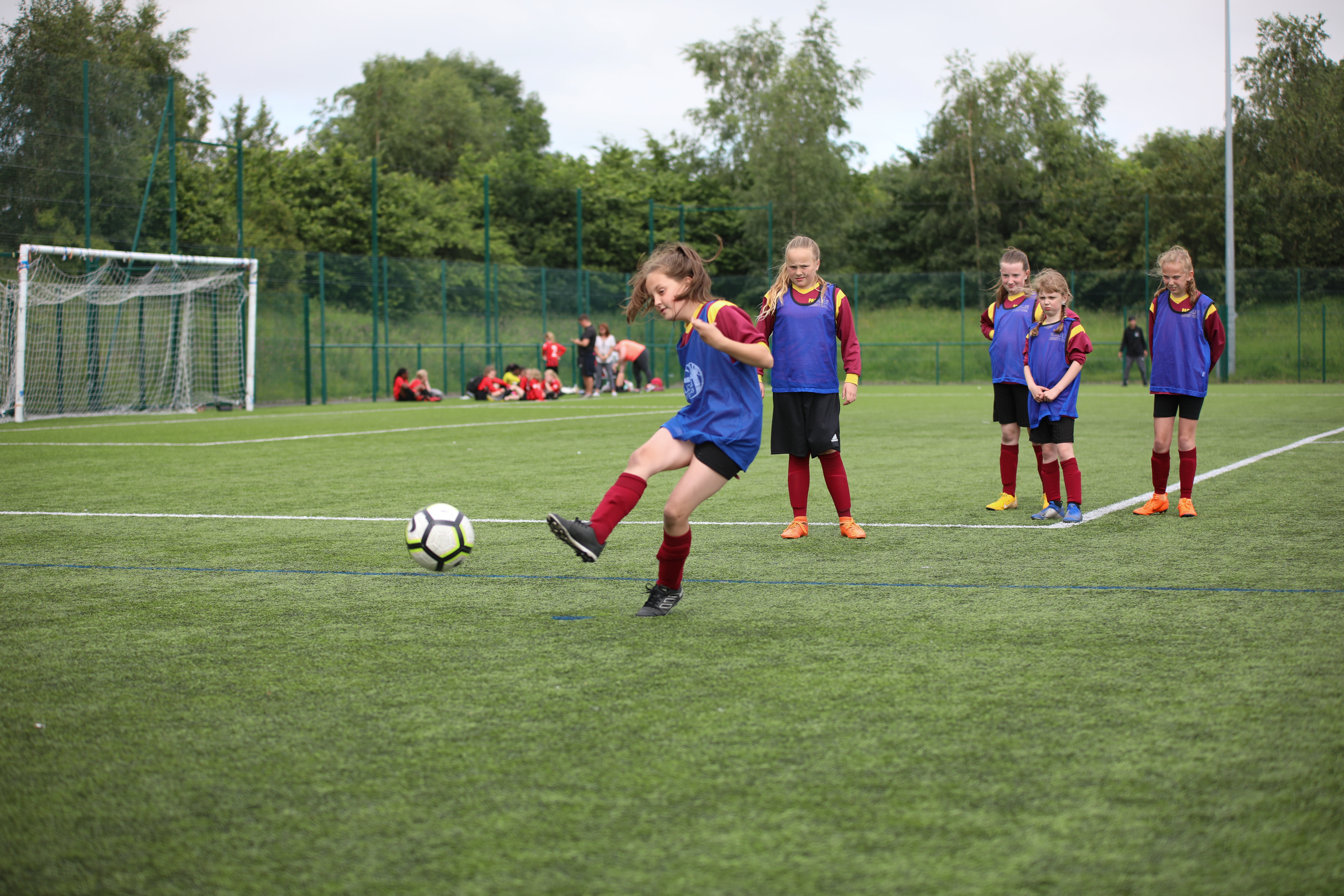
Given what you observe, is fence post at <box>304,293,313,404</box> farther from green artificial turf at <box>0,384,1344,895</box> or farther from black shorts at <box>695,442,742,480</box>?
black shorts at <box>695,442,742,480</box>

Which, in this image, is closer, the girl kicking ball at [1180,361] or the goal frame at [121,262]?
the girl kicking ball at [1180,361]

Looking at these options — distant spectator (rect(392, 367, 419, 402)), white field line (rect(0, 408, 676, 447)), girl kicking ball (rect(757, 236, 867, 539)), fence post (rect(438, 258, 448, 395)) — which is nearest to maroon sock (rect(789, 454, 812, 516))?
girl kicking ball (rect(757, 236, 867, 539))

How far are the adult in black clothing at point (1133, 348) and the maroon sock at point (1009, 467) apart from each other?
23.1m

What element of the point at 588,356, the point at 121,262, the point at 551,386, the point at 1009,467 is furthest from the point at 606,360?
the point at 1009,467

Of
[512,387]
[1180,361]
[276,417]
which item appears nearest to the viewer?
[1180,361]

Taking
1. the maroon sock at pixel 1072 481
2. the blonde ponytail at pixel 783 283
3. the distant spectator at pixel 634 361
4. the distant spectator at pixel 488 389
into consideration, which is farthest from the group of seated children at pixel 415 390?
the maroon sock at pixel 1072 481

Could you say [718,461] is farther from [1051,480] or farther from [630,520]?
[1051,480]

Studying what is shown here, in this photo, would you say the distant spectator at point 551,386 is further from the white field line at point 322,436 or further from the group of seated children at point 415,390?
the white field line at point 322,436

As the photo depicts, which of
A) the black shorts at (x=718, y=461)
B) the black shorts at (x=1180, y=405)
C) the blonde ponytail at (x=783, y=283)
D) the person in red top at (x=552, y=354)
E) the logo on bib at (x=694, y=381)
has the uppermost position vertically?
the person in red top at (x=552, y=354)

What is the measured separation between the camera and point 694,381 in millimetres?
4406

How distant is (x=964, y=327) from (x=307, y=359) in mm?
18942

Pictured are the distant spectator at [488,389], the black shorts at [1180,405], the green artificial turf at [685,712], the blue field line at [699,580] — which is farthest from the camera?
the distant spectator at [488,389]

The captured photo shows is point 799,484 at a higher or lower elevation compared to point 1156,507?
higher

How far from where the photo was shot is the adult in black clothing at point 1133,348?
2911 centimetres
